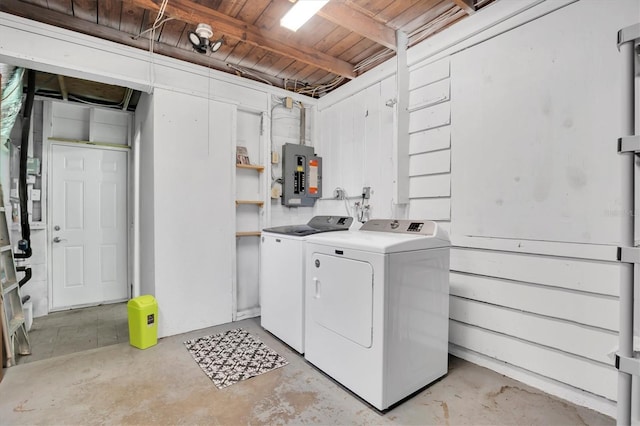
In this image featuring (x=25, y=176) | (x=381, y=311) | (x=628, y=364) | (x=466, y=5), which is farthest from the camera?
(x=25, y=176)

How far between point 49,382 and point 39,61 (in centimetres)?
247

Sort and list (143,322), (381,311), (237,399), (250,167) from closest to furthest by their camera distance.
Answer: (381,311)
(237,399)
(143,322)
(250,167)

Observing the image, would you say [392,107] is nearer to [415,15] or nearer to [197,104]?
[415,15]

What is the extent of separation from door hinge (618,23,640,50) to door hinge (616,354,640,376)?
1.23 meters

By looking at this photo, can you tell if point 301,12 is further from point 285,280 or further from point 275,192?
point 285,280

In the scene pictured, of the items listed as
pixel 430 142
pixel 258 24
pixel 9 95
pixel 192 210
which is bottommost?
pixel 192 210

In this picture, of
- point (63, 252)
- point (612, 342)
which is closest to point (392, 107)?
point (612, 342)

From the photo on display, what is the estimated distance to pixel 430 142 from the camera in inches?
108

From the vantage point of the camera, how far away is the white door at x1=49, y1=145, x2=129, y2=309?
12.1 ft

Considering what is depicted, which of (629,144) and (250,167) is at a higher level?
(250,167)

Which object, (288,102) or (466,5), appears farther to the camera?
(288,102)

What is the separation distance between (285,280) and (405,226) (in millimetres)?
1165

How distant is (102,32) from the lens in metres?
2.69

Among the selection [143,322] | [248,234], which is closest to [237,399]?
[143,322]
